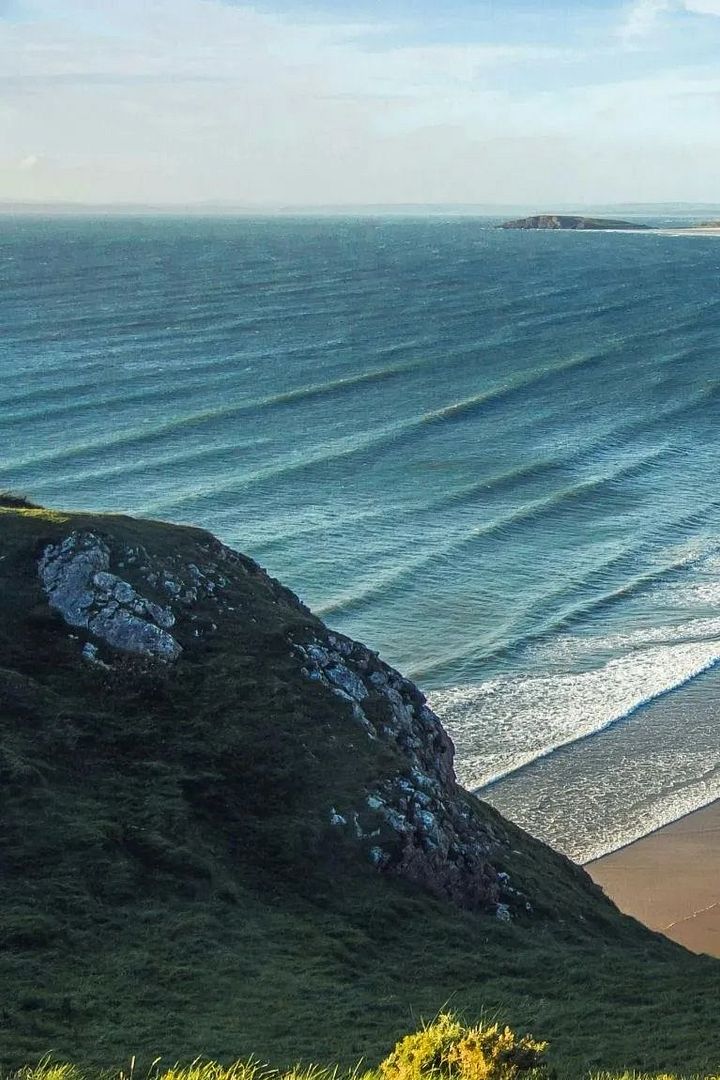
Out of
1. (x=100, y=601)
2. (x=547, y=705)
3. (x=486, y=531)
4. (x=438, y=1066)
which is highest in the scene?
(x=100, y=601)

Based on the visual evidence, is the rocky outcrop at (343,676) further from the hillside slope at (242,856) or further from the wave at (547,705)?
the wave at (547,705)

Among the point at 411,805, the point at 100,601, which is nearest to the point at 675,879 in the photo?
the point at 411,805

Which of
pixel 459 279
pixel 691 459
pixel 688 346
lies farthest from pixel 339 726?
pixel 459 279

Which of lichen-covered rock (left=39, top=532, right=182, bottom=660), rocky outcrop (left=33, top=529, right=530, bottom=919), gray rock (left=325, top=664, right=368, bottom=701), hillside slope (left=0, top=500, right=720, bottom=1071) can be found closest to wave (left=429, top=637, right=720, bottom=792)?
hillside slope (left=0, top=500, right=720, bottom=1071)

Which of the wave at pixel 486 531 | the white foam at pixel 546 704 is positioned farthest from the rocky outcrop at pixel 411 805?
the wave at pixel 486 531

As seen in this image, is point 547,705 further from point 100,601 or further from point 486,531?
point 100,601

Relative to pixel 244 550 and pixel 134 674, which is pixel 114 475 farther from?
pixel 134 674

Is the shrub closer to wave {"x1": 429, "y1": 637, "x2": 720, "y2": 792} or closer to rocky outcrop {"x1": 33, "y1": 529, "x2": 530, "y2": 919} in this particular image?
rocky outcrop {"x1": 33, "y1": 529, "x2": 530, "y2": 919}
